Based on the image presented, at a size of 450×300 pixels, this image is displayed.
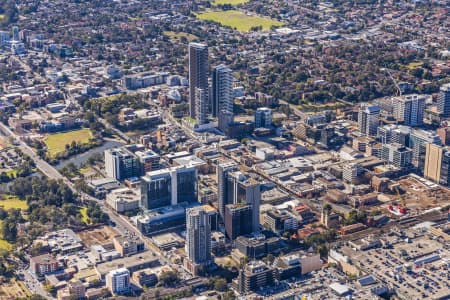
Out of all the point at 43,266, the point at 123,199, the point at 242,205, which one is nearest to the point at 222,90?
the point at 123,199

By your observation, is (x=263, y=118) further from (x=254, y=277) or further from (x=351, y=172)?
(x=254, y=277)

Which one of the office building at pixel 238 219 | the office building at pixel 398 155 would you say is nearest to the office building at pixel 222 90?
the office building at pixel 398 155

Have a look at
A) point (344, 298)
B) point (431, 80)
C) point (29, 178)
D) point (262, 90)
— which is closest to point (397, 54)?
point (431, 80)

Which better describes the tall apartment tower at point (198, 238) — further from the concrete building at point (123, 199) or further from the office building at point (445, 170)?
the office building at point (445, 170)

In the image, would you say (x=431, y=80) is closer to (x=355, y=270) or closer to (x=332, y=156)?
(x=332, y=156)

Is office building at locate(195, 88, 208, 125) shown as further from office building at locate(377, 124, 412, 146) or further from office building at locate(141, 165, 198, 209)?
office building at locate(141, 165, 198, 209)

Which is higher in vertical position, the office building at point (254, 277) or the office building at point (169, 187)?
the office building at point (169, 187)
